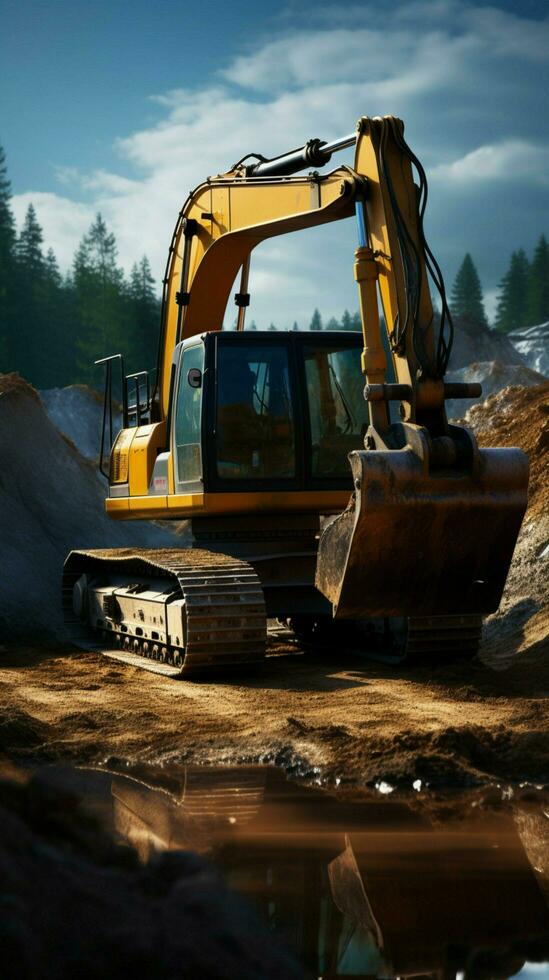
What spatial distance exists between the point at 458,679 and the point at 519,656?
1.85m

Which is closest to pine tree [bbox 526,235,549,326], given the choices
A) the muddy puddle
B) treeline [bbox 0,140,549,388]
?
treeline [bbox 0,140,549,388]

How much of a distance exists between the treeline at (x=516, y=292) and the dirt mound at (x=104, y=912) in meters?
108

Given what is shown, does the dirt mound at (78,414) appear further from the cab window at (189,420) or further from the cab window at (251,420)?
the cab window at (251,420)

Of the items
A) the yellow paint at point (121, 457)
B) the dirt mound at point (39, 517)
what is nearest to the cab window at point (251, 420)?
the yellow paint at point (121, 457)

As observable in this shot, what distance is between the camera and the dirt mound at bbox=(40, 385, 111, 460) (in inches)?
1871

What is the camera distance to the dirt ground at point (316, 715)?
Answer: 6.29m

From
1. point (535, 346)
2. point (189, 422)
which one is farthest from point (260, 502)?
point (535, 346)

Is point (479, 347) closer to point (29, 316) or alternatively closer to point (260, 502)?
point (29, 316)

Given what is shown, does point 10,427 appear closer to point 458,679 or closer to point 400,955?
point 458,679

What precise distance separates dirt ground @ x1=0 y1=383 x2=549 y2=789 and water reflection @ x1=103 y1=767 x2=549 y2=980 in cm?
49

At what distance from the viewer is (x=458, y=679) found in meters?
9.18

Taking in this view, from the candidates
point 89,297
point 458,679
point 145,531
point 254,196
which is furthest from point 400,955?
point 89,297

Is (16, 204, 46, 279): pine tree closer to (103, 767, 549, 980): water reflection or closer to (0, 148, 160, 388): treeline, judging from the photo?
(0, 148, 160, 388): treeline

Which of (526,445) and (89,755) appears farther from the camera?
(526,445)
